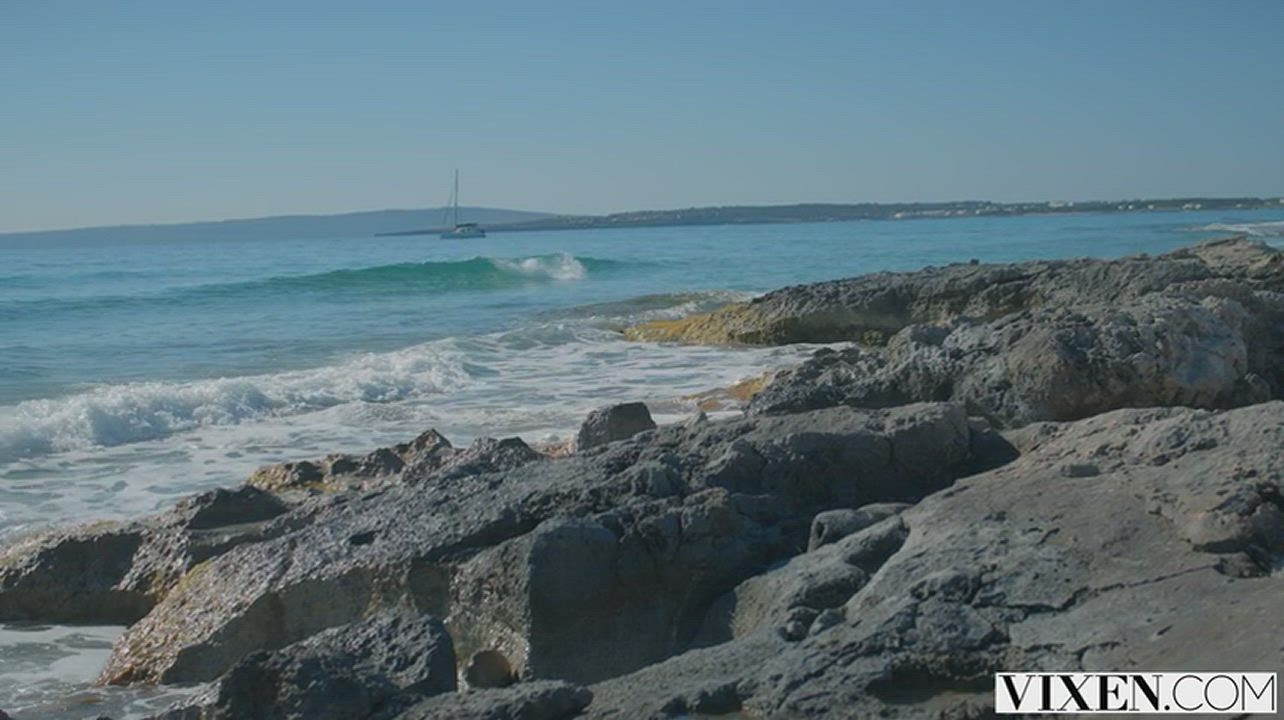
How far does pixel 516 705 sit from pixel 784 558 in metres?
1.43

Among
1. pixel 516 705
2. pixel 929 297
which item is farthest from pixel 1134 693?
pixel 929 297

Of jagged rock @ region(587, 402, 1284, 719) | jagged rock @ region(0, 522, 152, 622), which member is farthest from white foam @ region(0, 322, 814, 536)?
jagged rock @ region(587, 402, 1284, 719)

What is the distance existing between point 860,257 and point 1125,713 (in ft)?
153

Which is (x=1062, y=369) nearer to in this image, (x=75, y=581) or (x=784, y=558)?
(x=784, y=558)

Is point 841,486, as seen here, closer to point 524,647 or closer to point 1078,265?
point 524,647

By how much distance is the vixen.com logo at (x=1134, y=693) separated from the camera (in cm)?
287

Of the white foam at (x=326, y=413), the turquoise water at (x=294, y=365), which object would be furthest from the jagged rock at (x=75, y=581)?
the turquoise water at (x=294, y=365)

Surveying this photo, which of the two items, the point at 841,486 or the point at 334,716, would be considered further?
the point at 841,486

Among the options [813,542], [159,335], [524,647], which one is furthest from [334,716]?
[159,335]

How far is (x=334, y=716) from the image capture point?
3.72 meters

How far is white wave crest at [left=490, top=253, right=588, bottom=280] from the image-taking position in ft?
148

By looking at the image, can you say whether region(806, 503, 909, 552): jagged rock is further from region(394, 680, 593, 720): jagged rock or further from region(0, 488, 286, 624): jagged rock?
region(0, 488, 286, 624): jagged rock

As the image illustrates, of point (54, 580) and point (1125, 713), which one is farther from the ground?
point (1125, 713)

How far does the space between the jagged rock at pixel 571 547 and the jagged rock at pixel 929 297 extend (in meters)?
9.54
